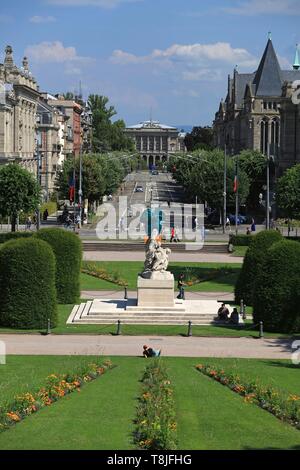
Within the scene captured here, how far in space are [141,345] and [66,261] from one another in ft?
36.5

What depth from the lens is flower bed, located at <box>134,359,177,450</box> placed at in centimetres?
1925

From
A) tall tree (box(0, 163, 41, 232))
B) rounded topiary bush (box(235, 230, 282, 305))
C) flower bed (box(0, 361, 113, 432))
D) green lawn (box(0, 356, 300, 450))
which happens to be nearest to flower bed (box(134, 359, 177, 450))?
green lawn (box(0, 356, 300, 450))

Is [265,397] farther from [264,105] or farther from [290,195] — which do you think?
[264,105]

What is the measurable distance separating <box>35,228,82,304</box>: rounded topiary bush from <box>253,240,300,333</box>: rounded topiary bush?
1035 cm

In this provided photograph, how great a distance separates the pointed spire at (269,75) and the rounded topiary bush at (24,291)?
126m

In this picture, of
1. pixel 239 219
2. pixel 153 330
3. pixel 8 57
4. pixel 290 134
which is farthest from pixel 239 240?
pixel 290 134

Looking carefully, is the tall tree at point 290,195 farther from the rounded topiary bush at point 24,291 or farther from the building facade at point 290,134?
the rounded topiary bush at point 24,291

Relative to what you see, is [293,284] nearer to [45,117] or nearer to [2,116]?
[2,116]

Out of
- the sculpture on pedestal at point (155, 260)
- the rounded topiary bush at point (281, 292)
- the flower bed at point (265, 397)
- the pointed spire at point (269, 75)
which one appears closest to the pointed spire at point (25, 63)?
the pointed spire at point (269, 75)

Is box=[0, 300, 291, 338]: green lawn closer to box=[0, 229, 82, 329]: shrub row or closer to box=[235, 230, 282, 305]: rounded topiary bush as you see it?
box=[0, 229, 82, 329]: shrub row

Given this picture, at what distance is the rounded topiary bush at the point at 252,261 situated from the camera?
153 feet

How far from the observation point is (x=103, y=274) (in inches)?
2319

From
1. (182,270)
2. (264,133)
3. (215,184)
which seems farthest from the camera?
(264,133)

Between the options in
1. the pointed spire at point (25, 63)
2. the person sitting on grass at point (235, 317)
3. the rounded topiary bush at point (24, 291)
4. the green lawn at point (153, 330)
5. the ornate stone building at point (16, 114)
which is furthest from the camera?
the pointed spire at point (25, 63)
